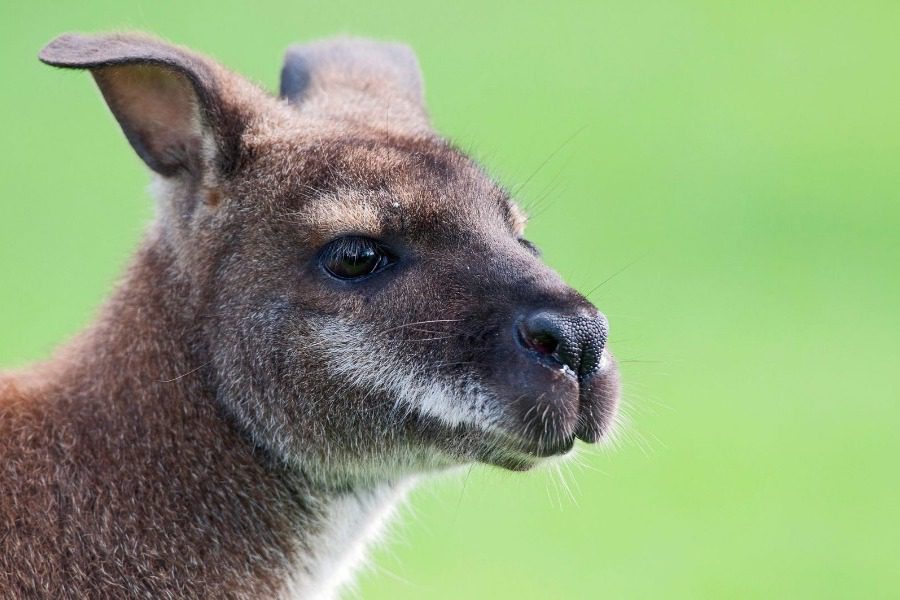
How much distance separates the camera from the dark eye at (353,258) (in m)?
6.45

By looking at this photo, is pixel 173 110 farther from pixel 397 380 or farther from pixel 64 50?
pixel 397 380

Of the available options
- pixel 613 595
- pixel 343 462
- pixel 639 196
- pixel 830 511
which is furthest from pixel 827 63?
pixel 343 462

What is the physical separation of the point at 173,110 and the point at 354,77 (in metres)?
1.48

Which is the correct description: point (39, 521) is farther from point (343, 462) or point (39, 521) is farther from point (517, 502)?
point (517, 502)

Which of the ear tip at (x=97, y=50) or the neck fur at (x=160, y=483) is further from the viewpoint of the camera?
the neck fur at (x=160, y=483)

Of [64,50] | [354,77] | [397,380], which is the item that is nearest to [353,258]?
[397,380]

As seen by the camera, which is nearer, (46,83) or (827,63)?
(46,83)

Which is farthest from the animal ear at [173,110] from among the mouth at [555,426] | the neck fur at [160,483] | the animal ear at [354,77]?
the mouth at [555,426]

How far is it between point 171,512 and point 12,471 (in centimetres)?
65

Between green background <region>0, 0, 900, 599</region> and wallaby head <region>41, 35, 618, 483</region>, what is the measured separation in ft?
2.52

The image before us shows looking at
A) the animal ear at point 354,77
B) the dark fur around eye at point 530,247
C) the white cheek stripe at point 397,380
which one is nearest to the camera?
the white cheek stripe at point 397,380

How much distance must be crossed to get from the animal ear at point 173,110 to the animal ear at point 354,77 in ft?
2.96

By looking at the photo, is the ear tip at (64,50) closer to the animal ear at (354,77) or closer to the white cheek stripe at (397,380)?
the white cheek stripe at (397,380)

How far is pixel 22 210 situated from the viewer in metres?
16.5
